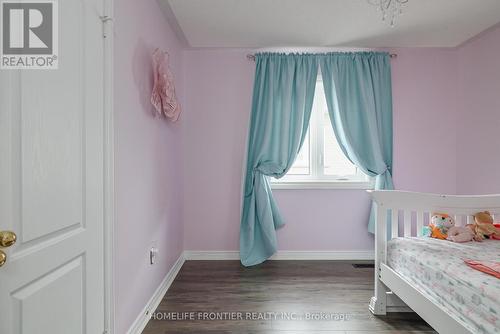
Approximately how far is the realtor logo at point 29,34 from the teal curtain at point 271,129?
82.9 inches

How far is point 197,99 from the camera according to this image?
303 centimetres

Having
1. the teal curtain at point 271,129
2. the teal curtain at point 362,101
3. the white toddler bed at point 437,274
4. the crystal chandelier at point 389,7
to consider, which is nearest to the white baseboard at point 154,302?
the teal curtain at point 271,129

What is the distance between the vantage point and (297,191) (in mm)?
3084

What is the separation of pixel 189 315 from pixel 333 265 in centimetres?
162

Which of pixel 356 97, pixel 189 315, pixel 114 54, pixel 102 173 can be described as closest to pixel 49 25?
pixel 114 54

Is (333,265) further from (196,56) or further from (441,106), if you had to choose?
(196,56)

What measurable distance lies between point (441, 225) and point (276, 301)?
1.38m

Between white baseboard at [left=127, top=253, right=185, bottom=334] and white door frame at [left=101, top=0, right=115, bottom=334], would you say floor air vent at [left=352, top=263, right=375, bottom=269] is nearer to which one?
white baseboard at [left=127, top=253, right=185, bottom=334]

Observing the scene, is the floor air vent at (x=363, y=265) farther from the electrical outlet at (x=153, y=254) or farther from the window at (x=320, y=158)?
the electrical outlet at (x=153, y=254)

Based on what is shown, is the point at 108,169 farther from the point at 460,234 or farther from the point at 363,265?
the point at 363,265

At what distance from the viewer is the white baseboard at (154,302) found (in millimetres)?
1749

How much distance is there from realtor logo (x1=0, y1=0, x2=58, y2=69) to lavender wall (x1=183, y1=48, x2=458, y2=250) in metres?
2.03

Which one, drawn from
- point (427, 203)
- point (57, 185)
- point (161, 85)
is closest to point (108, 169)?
point (57, 185)

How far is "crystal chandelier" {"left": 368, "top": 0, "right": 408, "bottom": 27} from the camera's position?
6.94 ft
